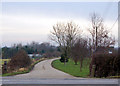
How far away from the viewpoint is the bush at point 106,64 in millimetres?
14469

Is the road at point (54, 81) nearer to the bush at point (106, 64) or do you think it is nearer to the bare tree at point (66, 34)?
the bush at point (106, 64)

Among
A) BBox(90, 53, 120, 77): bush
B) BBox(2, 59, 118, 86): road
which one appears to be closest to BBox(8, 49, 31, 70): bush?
BBox(2, 59, 118, 86): road

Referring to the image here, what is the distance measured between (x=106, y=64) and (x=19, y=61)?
9.71 metres

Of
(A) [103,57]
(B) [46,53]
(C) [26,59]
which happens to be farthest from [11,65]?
(B) [46,53]

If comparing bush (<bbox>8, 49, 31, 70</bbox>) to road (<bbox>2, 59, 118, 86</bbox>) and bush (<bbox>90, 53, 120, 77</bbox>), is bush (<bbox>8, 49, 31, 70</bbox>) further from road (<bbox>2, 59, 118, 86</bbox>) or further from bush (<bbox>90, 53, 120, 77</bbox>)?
bush (<bbox>90, 53, 120, 77</bbox>)

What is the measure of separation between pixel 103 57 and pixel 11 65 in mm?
9412

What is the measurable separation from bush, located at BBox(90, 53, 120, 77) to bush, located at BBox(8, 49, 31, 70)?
844 cm

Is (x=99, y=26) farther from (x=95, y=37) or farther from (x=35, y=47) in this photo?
(x=35, y=47)

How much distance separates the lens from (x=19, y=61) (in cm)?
2066

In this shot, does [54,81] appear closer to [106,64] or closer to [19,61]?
[106,64]

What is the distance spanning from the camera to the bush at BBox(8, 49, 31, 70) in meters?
19.5

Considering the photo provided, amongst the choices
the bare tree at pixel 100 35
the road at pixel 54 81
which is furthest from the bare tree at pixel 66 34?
the road at pixel 54 81

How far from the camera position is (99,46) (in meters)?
23.2

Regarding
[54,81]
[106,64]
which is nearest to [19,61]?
[106,64]
